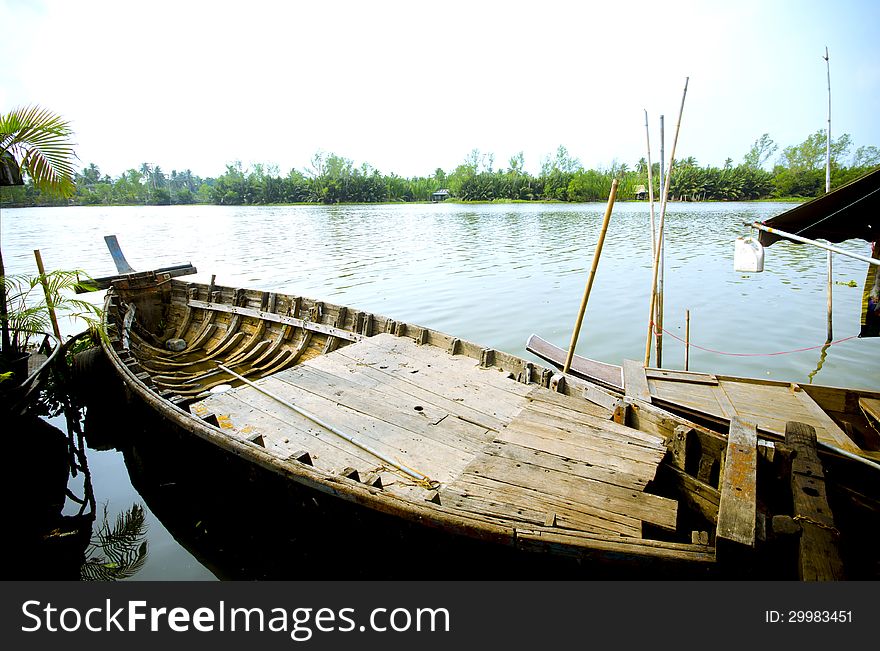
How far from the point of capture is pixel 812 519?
231cm

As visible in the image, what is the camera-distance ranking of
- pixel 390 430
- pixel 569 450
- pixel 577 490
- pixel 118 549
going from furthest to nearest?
pixel 118 549
pixel 390 430
pixel 569 450
pixel 577 490

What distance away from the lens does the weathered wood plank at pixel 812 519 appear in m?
2.06

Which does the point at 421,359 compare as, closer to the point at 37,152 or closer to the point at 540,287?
the point at 37,152

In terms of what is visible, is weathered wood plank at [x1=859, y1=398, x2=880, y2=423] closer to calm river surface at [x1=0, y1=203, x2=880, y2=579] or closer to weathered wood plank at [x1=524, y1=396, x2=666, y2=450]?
weathered wood plank at [x1=524, y1=396, x2=666, y2=450]

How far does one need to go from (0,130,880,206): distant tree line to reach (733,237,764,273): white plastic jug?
4842cm

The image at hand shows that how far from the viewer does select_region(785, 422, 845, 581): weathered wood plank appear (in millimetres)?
2057

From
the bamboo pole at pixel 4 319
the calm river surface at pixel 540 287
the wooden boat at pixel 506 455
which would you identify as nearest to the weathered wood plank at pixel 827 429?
the wooden boat at pixel 506 455

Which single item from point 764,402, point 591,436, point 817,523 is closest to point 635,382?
point 764,402

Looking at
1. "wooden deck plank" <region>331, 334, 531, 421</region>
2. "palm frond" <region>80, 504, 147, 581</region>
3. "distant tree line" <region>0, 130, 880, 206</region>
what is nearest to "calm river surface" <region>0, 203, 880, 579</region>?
"palm frond" <region>80, 504, 147, 581</region>

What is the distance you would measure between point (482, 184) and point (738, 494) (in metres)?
77.4

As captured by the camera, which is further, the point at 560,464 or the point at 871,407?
the point at 871,407

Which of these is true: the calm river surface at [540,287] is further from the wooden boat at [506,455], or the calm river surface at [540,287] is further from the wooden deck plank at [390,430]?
the wooden deck plank at [390,430]

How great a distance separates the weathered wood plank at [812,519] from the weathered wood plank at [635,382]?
6.13ft

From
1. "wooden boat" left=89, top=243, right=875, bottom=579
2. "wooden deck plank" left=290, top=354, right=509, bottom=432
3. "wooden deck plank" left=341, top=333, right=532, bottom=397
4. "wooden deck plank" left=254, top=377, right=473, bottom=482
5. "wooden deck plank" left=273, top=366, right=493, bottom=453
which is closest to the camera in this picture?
"wooden boat" left=89, top=243, right=875, bottom=579
